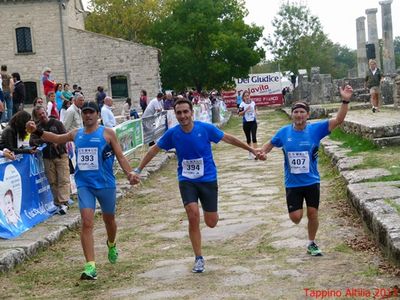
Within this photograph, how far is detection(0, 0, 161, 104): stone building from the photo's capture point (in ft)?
131

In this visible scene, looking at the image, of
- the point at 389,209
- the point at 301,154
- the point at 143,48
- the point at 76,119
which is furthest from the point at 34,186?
the point at 143,48

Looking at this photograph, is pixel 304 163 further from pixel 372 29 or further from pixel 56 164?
pixel 372 29

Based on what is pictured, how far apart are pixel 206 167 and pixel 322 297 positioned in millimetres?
2136

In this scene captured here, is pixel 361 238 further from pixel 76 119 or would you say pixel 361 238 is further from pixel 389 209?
pixel 76 119

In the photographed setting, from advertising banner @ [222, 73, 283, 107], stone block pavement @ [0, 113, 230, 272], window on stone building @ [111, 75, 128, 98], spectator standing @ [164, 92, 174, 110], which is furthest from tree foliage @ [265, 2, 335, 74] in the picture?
stone block pavement @ [0, 113, 230, 272]

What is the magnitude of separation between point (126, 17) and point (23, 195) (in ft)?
150

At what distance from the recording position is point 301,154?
743 cm

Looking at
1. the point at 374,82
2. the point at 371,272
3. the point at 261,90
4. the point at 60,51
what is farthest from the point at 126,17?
the point at 371,272

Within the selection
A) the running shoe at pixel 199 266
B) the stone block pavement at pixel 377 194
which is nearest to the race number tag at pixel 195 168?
the running shoe at pixel 199 266

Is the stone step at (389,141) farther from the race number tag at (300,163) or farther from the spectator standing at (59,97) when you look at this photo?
the spectator standing at (59,97)

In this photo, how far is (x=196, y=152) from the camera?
7266 mm

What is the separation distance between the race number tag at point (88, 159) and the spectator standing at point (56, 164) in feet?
9.99

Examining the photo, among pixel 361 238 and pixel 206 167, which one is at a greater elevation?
pixel 206 167

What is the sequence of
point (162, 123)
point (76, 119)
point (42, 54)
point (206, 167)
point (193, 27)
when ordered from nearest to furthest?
1. point (206, 167)
2. point (76, 119)
3. point (162, 123)
4. point (42, 54)
5. point (193, 27)
